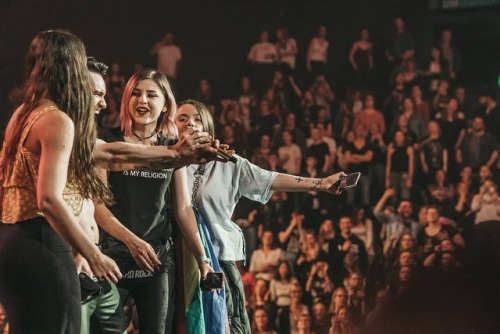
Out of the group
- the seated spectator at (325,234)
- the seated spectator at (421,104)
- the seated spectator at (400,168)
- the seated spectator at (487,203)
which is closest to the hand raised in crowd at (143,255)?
the seated spectator at (325,234)

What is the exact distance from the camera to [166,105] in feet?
12.9

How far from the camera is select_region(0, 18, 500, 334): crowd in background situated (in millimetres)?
7699

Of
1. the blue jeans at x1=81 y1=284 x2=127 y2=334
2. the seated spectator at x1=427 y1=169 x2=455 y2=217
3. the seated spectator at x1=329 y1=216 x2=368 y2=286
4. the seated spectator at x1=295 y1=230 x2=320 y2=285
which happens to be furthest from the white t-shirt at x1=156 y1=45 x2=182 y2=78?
the blue jeans at x1=81 y1=284 x2=127 y2=334

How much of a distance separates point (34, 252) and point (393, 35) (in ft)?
28.1

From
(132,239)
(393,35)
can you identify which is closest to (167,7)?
(393,35)

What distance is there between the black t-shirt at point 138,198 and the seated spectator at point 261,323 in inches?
151

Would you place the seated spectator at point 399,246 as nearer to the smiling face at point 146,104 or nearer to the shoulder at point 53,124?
the smiling face at point 146,104

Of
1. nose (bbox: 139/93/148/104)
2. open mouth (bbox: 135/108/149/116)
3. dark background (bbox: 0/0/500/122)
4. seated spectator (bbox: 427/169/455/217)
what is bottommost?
seated spectator (bbox: 427/169/455/217)

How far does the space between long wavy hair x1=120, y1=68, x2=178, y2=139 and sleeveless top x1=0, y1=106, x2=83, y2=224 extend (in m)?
1.29

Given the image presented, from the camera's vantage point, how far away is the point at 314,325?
7.21 m

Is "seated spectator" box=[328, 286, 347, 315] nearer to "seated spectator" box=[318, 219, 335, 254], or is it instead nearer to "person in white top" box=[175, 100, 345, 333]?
"seated spectator" box=[318, 219, 335, 254]

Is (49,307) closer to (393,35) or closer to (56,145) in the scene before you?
(56,145)

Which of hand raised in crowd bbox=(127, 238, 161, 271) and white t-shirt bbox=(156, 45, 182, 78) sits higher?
white t-shirt bbox=(156, 45, 182, 78)

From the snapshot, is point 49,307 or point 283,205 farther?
point 283,205
